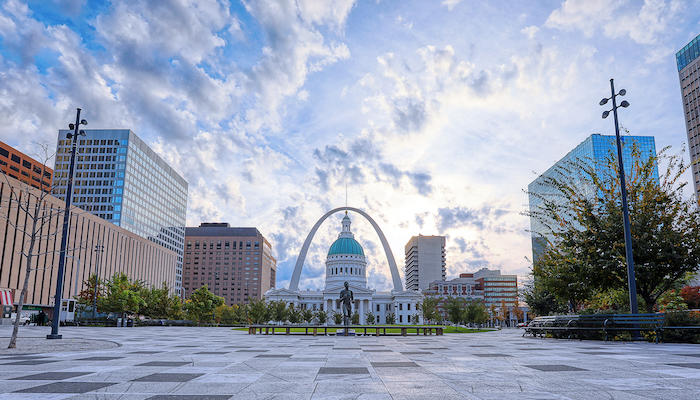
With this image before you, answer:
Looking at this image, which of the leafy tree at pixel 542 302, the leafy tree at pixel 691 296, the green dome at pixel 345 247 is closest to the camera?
the leafy tree at pixel 542 302

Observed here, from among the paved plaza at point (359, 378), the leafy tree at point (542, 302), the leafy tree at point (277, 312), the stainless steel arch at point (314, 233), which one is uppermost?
the stainless steel arch at point (314, 233)

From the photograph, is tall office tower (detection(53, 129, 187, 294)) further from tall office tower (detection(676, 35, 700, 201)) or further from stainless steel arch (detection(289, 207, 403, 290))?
tall office tower (detection(676, 35, 700, 201))

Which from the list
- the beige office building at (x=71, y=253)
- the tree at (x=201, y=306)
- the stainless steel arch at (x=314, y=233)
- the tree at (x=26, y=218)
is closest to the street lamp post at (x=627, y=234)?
the tree at (x=26, y=218)

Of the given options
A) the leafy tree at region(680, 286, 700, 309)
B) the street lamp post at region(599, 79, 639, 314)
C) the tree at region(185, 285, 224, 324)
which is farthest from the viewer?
the tree at region(185, 285, 224, 324)

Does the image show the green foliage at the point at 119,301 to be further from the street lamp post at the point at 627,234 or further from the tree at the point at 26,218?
the street lamp post at the point at 627,234

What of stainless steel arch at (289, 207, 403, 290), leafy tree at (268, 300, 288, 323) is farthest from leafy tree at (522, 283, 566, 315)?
stainless steel arch at (289, 207, 403, 290)

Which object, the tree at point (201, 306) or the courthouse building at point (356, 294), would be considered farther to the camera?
the courthouse building at point (356, 294)

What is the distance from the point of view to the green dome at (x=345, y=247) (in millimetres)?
160375

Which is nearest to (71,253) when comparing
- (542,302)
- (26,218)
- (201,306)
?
(201,306)

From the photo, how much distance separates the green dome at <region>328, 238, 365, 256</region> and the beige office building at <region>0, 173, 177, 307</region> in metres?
55.8

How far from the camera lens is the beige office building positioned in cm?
8100

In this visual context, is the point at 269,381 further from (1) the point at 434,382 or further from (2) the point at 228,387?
(1) the point at 434,382

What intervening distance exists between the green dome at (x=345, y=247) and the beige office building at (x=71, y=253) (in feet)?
183

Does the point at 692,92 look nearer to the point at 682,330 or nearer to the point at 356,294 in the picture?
the point at 356,294
